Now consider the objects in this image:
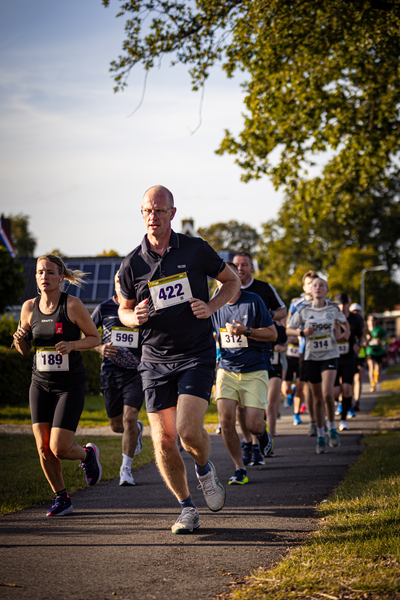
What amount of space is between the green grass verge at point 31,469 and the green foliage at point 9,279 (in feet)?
12.8

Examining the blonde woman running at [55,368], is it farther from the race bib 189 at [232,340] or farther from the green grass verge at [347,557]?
the green grass verge at [347,557]

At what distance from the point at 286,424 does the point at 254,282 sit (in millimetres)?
5842

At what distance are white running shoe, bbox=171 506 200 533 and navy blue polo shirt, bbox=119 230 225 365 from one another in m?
1.11

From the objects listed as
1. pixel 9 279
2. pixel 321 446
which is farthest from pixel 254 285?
pixel 9 279

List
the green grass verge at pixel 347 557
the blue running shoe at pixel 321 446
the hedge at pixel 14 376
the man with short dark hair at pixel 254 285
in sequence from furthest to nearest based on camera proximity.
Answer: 1. the hedge at pixel 14 376
2. the blue running shoe at pixel 321 446
3. the man with short dark hair at pixel 254 285
4. the green grass verge at pixel 347 557

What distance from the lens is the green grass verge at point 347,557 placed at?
3422 millimetres

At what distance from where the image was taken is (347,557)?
3.98 meters

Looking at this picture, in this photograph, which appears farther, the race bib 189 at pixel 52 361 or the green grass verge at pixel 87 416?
the green grass verge at pixel 87 416

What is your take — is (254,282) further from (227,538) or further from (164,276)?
(227,538)

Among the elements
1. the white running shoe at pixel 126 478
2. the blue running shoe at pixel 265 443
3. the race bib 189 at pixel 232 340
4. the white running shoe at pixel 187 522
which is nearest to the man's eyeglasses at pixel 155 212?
the white running shoe at pixel 187 522

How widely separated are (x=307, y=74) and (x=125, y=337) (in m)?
9.17

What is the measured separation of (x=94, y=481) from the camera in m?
6.45

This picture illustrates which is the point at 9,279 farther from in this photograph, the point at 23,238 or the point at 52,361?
the point at 23,238

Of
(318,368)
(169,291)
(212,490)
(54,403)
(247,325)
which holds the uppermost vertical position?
(169,291)
